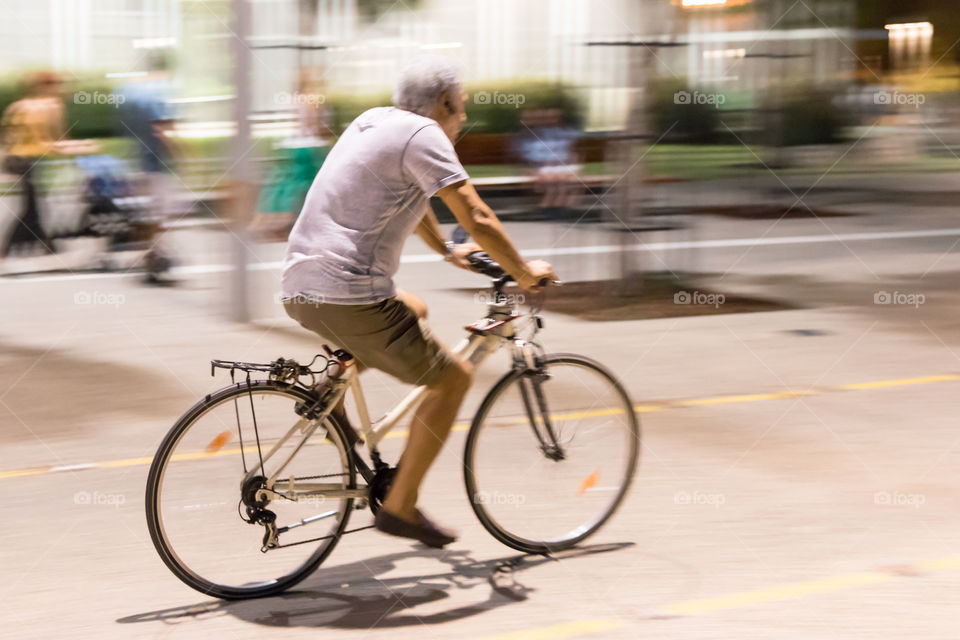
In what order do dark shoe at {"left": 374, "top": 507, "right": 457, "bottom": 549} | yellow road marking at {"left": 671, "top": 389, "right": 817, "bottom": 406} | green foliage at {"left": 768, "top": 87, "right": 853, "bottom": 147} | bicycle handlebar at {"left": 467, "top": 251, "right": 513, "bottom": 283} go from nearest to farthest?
dark shoe at {"left": 374, "top": 507, "right": 457, "bottom": 549} → bicycle handlebar at {"left": 467, "top": 251, "right": 513, "bottom": 283} → yellow road marking at {"left": 671, "top": 389, "right": 817, "bottom": 406} → green foliage at {"left": 768, "top": 87, "right": 853, "bottom": 147}

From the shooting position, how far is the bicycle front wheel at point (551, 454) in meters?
4.57

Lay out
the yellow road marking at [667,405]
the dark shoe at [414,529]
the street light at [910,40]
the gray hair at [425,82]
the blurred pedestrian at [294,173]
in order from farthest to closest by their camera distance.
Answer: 1. the street light at [910,40]
2. the blurred pedestrian at [294,173]
3. the yellow road marking at [667,405]
4. the dark shoe at [414,529]
5. the gray hair at [425,82]

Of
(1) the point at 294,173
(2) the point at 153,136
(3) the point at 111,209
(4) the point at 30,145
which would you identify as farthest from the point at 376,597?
(1) the point at 294,173

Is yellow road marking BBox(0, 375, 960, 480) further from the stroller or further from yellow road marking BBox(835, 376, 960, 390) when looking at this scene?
the stroller

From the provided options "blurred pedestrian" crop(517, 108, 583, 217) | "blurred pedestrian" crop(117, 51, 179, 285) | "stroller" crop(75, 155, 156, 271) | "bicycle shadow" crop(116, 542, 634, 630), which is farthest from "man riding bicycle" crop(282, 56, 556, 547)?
"blurred pedestrian" crop(517, 108, 583, 217)

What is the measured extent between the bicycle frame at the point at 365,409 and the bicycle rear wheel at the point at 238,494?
2 centimetres

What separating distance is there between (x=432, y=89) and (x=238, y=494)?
1.51m

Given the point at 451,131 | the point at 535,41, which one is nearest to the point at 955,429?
the point at 451,131

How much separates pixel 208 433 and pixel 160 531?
0.35m

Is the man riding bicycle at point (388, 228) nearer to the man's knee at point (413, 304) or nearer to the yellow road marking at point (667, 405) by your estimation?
the man's knee at point (413, 304)

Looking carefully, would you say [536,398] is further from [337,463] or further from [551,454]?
[337,463]

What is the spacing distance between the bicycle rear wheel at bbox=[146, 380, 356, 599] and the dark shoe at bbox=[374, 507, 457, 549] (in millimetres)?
154

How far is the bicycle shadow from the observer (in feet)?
13.3

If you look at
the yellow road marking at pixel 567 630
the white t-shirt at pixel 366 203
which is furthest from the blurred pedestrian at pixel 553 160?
the yellow road marking at pixel 567 630
